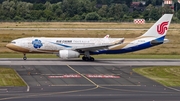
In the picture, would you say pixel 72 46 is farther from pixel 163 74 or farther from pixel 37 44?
pixel 163 74

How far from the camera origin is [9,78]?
172ft

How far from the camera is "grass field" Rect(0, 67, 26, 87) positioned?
1940 inches

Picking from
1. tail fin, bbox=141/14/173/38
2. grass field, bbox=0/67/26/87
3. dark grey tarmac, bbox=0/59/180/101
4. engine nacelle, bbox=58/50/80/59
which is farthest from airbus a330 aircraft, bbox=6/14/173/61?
grass field, bbox=0/67/26/87

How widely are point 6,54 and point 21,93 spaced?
37.1 meters

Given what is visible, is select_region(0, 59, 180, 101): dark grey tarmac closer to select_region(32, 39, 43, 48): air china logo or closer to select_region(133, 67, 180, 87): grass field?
select_region(133, 67, 180, 87): grass field

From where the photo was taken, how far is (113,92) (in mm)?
45344

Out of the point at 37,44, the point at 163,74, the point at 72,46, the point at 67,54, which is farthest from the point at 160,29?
the point at 37,44

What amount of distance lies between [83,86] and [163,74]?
1325 cm

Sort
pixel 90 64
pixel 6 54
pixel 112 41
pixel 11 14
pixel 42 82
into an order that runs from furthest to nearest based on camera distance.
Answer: pixel 11 14 < pixel 6 54 < pixel 112 41 < pixel 90 64 < pixel 42 82

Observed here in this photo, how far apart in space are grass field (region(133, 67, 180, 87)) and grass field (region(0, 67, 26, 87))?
13728mm

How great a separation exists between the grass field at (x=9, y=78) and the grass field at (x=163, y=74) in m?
13.7

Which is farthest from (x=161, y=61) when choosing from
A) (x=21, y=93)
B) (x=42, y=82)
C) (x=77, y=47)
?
(x=21, y=93)

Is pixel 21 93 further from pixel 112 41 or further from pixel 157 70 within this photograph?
pixel 112 41

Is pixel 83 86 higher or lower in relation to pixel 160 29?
lower
